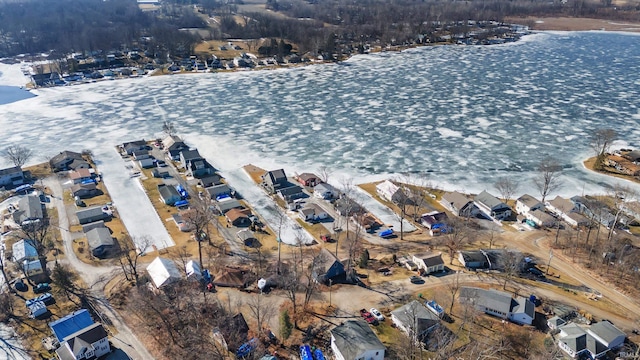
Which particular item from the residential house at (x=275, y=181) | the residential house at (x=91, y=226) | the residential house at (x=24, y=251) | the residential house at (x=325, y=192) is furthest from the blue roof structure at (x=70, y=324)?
the residential house at (x=325, y=192)

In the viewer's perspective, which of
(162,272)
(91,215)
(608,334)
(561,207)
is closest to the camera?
(608,334)

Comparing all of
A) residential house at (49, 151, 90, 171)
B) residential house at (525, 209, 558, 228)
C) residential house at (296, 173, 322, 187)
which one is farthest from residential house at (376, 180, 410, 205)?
residential house at (49, 151, 90, 171)

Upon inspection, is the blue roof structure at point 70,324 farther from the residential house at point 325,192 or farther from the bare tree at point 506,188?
the bare tree at point 506,188

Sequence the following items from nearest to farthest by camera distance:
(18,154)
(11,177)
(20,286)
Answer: (20,286) < (11,177) < (18,154)

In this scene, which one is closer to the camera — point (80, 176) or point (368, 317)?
point (368, 317)

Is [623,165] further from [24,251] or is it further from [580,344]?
[24,251]

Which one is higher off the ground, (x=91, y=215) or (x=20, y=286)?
(x=91, y=215)

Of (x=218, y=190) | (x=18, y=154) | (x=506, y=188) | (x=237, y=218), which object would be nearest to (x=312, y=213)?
(x=237, y=218)
